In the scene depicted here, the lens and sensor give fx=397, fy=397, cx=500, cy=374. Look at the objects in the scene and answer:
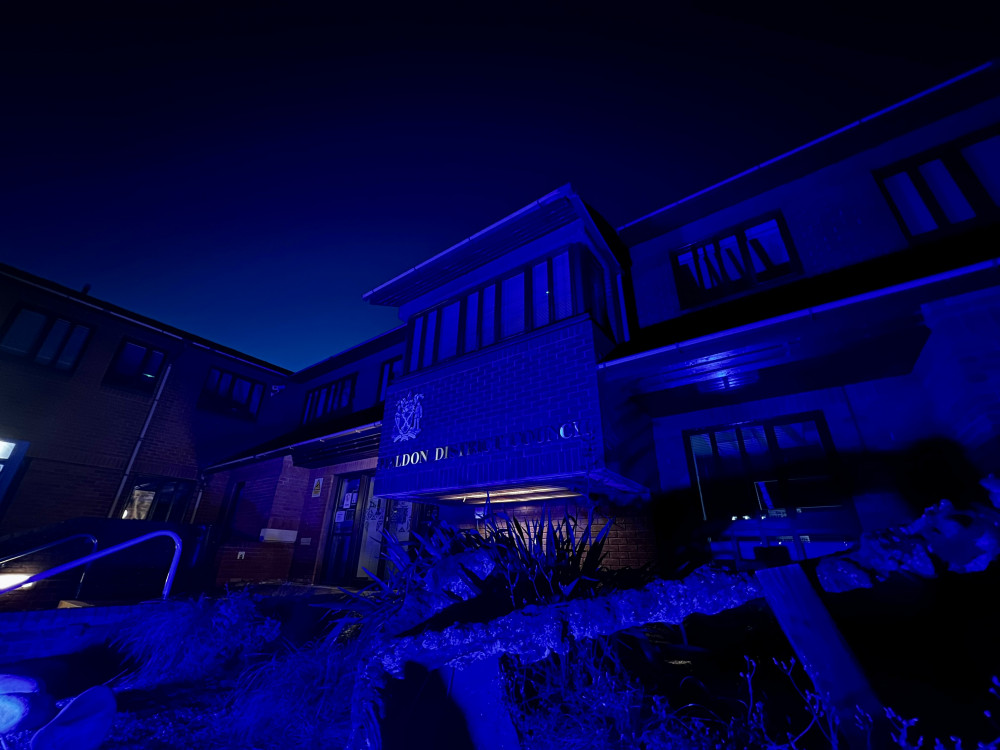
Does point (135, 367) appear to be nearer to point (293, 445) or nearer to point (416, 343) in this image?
point (293, 445)

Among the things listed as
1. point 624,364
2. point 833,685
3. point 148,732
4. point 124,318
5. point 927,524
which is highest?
point 124,318

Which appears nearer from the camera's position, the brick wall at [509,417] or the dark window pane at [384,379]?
the brick wall at [509,417]

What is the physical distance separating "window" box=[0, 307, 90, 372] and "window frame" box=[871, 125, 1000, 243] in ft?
57.3

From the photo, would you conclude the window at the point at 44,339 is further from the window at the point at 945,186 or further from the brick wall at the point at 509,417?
the window at the point at 945,186

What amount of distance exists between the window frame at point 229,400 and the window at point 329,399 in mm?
2066

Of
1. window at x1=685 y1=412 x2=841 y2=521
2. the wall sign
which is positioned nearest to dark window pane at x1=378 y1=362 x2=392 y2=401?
the wall sign

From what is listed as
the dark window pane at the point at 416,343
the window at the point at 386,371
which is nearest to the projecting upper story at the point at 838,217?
the dark window pane at the point at 416,343

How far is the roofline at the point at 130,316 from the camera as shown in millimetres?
9938

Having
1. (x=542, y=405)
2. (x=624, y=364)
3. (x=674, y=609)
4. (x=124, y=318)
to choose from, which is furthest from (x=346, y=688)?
(x=124, y=318)

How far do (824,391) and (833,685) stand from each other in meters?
4.64

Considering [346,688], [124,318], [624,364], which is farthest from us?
[124,318]

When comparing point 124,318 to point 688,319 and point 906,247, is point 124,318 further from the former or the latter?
point 906,247

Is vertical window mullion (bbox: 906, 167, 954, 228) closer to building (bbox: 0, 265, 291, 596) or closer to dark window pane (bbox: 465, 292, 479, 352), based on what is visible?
dark window pane (bbox: 465, 292, 479, 352)

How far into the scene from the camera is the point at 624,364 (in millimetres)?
4922
